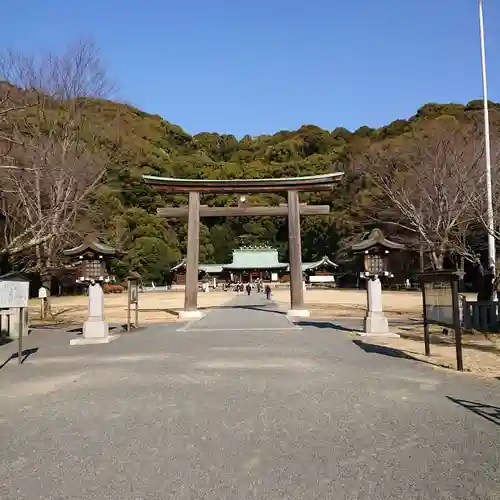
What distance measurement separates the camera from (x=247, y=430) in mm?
4906

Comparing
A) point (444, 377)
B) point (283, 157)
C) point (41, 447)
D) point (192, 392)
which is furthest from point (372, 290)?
point (283, 157)

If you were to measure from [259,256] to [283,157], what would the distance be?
22.0 m

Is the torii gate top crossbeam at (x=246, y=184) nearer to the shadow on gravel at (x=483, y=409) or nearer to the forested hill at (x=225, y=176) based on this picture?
the forested hill at (x=225, y=176)

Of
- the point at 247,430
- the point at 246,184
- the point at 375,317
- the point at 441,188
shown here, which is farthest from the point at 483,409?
the point at 246,184

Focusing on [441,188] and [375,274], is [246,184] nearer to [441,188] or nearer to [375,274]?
[441,188]

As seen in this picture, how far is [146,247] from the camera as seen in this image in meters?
54.8

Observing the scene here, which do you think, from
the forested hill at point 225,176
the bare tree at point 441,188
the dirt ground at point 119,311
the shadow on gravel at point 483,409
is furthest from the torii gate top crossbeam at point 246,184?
the shadow on gravel at point 483,409

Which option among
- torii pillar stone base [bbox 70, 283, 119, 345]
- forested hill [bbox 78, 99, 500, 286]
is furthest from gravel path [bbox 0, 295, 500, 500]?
forested hill [bbox 78, 99, 500, 286]

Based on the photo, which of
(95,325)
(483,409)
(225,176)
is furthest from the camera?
(225,176)

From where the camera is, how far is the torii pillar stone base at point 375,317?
1311cm

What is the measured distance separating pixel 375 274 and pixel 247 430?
29.8 feet

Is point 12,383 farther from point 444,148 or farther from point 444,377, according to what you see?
point 444,148

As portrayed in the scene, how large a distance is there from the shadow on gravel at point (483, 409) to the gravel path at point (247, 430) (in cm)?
2

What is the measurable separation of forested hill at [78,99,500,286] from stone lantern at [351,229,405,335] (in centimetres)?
1674
